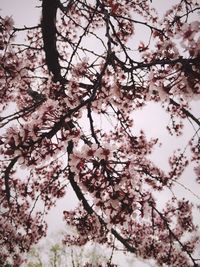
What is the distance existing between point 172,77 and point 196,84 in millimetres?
185

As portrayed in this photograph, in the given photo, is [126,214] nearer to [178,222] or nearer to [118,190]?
[118,190]

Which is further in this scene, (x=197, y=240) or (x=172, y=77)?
(x=197, y=240)

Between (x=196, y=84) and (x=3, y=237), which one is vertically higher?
(x=3, y=237)

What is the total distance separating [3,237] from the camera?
7.69 m

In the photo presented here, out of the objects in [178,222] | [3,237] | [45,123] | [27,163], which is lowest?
[27,163]

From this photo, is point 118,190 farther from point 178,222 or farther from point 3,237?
point 178,222

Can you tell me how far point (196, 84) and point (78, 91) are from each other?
2199 mm

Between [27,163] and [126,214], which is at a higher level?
[27,163]

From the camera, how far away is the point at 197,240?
37.2ft

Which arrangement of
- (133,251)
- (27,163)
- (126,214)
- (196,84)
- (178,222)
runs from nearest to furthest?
1. (196,84)
2. (126,214)
3. (27,163)
4. (133,251)
5. (178,222)

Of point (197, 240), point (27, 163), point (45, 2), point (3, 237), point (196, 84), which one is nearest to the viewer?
point (196, 84)

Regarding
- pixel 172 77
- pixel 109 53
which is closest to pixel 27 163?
pixel 109 53

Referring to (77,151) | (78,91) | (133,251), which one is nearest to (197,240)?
(133,251)

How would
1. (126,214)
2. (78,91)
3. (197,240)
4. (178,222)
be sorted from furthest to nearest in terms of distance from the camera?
(197,240), (178,222), (78,91), (126,214)
